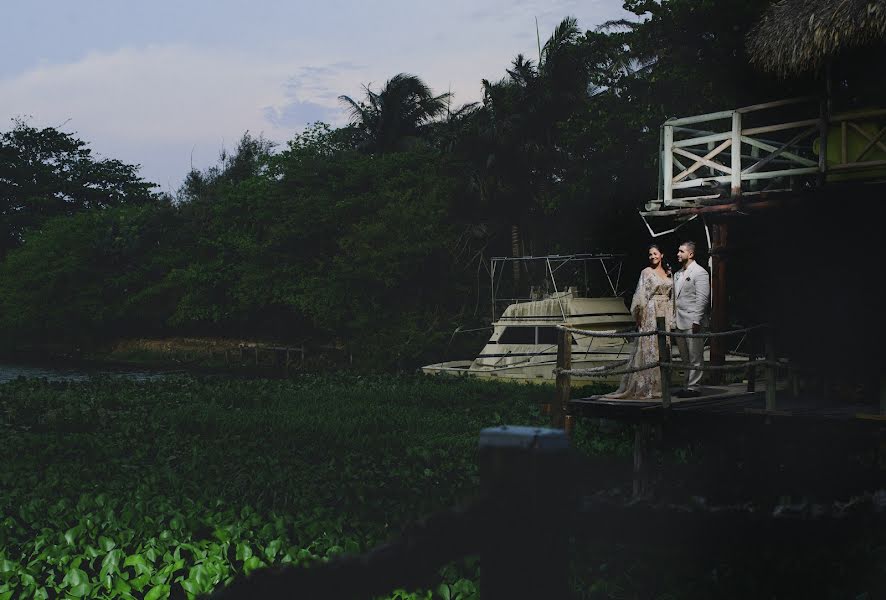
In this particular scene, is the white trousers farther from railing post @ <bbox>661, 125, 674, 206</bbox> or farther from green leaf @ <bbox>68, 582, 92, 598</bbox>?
green leaf @ <bbox>68, 582, 92, 598</bbox>

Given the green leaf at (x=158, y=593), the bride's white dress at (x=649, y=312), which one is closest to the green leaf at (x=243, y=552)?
the green leaf at (x=158, y=593)

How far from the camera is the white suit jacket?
12148mm

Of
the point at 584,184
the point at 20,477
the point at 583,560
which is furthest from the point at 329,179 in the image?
the point at 583,560

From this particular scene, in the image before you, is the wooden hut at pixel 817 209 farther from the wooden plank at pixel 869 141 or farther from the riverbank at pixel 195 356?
the riverbank at pixel 195 356

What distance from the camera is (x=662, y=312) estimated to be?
11.8 m

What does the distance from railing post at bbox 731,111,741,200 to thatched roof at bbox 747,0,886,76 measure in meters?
1.05

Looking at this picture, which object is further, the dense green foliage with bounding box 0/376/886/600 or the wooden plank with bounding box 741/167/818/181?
the wooden plank with bounding box 741/167/818/181

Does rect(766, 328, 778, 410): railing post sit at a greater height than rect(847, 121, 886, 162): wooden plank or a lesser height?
lesser

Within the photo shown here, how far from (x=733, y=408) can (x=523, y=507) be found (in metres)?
8.33

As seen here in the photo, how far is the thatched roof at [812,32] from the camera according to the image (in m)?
11.8

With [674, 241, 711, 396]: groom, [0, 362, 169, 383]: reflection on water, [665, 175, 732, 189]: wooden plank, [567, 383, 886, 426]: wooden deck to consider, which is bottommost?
[0, 362, 169, 383]: reflection on water

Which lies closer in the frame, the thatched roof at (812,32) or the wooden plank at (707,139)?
the thatched roof at (812,32)

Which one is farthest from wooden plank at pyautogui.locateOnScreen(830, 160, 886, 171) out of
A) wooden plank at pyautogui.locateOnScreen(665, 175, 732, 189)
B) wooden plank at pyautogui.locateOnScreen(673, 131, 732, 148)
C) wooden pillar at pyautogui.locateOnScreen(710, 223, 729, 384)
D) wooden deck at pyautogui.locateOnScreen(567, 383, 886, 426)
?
wooden deck at pyautogui.locateOnScreen(567, 383, 886, 426)

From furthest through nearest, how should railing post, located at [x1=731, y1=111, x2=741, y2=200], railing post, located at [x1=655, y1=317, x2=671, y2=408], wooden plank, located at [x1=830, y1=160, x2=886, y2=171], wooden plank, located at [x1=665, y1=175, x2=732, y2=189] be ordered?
wooden plank, located at [x1=665, y1=175, x2=732, y2=189] → railing post, located at [x1=731, y1=111, x2=741, y2=200] → wooden plank, located at [x1=830, y1=160, x2=886, y2=171] → railing post, located at [x1=655, y1=317, x2=671, y2=408]
